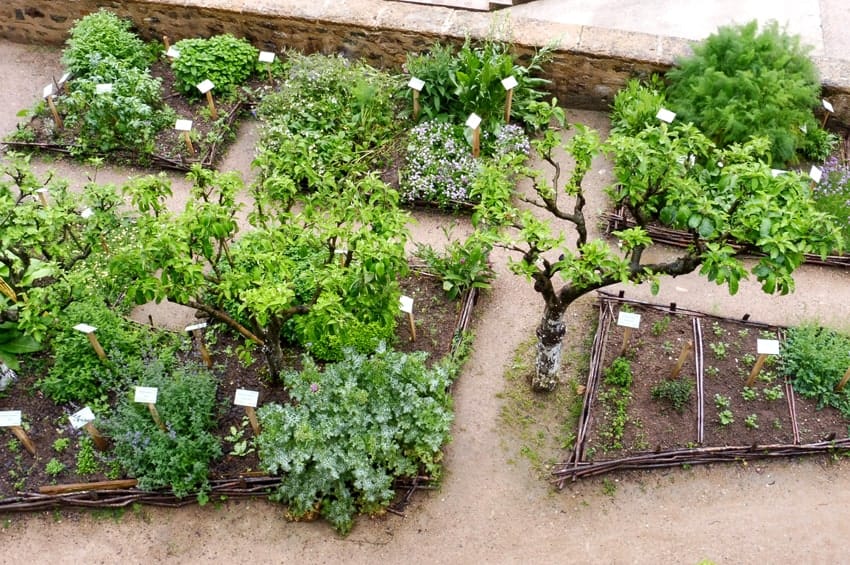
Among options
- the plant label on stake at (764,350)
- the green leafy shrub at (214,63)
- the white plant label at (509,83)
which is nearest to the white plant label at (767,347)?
the plant label on stake at (764,350)

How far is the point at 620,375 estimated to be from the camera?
669 centimetres

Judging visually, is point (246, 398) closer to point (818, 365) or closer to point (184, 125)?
point (184, 125)

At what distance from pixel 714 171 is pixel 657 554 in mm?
2942

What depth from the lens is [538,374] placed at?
6.67m

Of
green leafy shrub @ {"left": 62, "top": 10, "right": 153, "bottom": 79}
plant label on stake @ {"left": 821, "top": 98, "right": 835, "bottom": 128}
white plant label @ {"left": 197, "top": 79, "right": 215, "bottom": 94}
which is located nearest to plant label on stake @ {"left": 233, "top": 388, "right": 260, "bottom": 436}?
white plant label @ {"left": 197, "top": 79, "right": 215, "bottom": 94}

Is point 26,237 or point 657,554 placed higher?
point 26,237

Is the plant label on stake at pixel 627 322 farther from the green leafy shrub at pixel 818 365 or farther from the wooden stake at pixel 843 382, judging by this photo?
the wooden stake at pixel 843 382

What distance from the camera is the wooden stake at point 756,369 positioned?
253 inches

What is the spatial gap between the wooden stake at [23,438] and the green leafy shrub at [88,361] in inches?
16.1

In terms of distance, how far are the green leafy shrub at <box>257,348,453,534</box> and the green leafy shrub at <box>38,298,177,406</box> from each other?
1.44m

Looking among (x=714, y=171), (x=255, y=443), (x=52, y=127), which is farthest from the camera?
(x=52, y=127)

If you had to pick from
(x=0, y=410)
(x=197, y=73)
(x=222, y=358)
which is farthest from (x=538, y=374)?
(x=197, y=73)

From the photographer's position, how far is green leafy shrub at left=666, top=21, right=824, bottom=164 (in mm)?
7941

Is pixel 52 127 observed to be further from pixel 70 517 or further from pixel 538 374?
pixel 538 374
